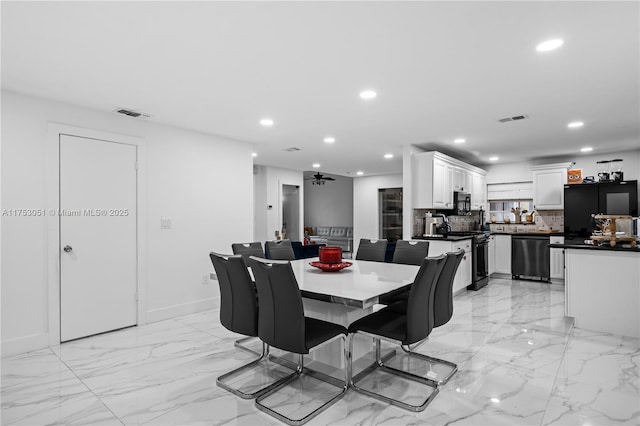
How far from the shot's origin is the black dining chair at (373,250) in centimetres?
407

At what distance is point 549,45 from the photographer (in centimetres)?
237

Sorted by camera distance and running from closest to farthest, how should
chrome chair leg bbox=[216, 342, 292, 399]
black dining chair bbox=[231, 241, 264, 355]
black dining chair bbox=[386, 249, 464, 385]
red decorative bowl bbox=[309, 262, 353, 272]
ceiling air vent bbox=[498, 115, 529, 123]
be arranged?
chrome chair leg bbox=[216, 342, 292, 399]
black dining chair bbox=[386, 249, 464, 385]
red decorative bowl bbox=[309, 262, 353, 272]
black dining chair bbox=[231, 241, 264, 355]
ceiling air vent bbox=[498, 115, 529, 123]

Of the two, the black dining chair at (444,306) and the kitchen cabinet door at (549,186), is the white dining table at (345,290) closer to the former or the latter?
the black dining chair at (444,306)

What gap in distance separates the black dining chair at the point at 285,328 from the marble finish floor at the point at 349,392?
107mm

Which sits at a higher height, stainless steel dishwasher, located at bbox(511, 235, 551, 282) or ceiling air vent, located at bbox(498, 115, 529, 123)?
ceiling air vent, located at bbox(498, 115, 529, 123)

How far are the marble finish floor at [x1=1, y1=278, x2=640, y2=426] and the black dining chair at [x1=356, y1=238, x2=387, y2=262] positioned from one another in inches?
Result: 39.7

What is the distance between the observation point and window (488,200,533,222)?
746 cm

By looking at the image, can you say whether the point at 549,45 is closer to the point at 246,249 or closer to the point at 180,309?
the point at 246,249

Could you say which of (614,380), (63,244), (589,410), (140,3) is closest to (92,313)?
(63,244)

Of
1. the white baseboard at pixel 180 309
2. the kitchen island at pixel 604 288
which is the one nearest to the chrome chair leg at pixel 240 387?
the white baseboard at pixel 180 309

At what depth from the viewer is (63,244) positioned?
11.7 ft

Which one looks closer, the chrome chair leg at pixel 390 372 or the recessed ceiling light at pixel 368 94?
the chrome chair leg at pixel 390 372

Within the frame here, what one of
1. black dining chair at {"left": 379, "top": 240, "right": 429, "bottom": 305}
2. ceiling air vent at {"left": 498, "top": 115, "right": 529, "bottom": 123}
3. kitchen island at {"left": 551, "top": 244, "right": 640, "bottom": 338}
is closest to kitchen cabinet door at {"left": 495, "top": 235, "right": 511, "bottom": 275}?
kitchen island at {"left": 551, "top": 244, "right": 640, "bottom": 338}

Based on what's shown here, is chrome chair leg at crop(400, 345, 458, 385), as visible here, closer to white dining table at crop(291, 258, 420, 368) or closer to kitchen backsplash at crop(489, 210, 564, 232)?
white dining table at crop(291, 258, 420, 368)
